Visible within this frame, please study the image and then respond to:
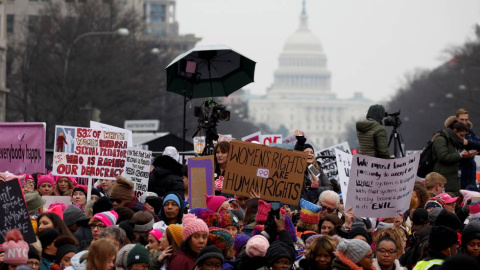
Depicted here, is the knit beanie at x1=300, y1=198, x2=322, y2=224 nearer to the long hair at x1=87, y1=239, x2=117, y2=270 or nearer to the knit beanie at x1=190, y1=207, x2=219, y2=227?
the knit beanie at x1=190, y1=207, x2=219, y2=227

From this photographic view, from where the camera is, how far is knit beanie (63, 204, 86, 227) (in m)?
12.8

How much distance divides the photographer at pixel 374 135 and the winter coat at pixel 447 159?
1.29 metres

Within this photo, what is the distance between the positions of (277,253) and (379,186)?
271cm

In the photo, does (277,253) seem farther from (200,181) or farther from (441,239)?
(200,181)

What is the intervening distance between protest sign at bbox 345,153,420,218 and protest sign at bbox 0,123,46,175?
4.92 meters

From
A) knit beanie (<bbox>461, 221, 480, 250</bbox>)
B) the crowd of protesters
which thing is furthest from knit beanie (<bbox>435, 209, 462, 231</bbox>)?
knit beanie (<bbox>461, 221, 480, 250</bbox>)

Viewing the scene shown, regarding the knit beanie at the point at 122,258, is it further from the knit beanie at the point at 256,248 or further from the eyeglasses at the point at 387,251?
the eyeglasses at the point at 387,251

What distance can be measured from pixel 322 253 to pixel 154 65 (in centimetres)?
5894

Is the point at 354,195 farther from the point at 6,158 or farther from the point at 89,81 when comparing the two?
the point at 89,81

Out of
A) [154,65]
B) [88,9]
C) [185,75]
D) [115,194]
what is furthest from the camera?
[154,65]

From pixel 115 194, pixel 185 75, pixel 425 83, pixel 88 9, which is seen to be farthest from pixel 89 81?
pixel 425 83

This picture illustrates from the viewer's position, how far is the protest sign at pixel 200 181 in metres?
14.0

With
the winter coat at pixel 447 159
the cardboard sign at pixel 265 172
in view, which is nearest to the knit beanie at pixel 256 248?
the cardboard sign at pixel 265 172

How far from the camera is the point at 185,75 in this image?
61.8 ft
